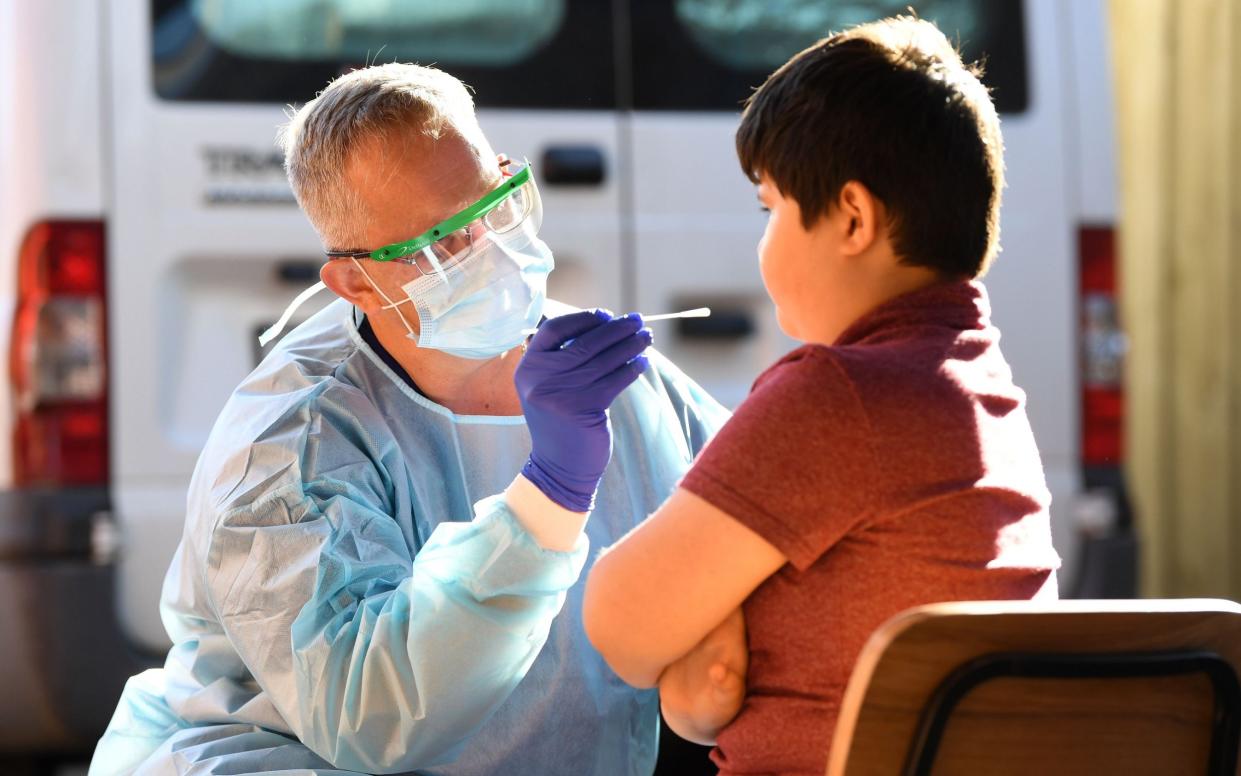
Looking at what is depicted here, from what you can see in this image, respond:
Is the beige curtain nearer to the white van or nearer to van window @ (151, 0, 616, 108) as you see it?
the white van

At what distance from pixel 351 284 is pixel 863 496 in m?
0.78

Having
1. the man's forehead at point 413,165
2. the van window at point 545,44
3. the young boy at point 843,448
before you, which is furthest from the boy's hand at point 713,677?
the van window at point 545,44

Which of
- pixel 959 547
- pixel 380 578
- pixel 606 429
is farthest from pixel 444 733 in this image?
pixel 959 547

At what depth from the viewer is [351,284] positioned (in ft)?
6.04

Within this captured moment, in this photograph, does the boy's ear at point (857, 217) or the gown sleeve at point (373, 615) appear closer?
the boy's ear at point (857, 217)

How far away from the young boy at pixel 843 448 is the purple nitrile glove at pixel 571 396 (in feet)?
0.66

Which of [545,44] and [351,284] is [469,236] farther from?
[545,44]

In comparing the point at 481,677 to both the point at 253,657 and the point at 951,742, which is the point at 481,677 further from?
the point at 951,742

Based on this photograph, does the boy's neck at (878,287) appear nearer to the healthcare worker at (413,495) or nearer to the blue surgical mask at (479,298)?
the healthcare worker at (413,495)

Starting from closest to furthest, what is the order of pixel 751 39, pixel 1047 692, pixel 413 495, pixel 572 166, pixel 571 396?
pixel 1047 692 → pixel 571 396 → pixel 413 495 → pixel 572 166 → pixel 751 39

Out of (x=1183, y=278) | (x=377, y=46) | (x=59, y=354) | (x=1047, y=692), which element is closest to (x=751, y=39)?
(x=377, y=46)

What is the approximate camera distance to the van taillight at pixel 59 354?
111 inches

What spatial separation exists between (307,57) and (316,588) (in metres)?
1.67

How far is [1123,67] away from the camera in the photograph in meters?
4.59
